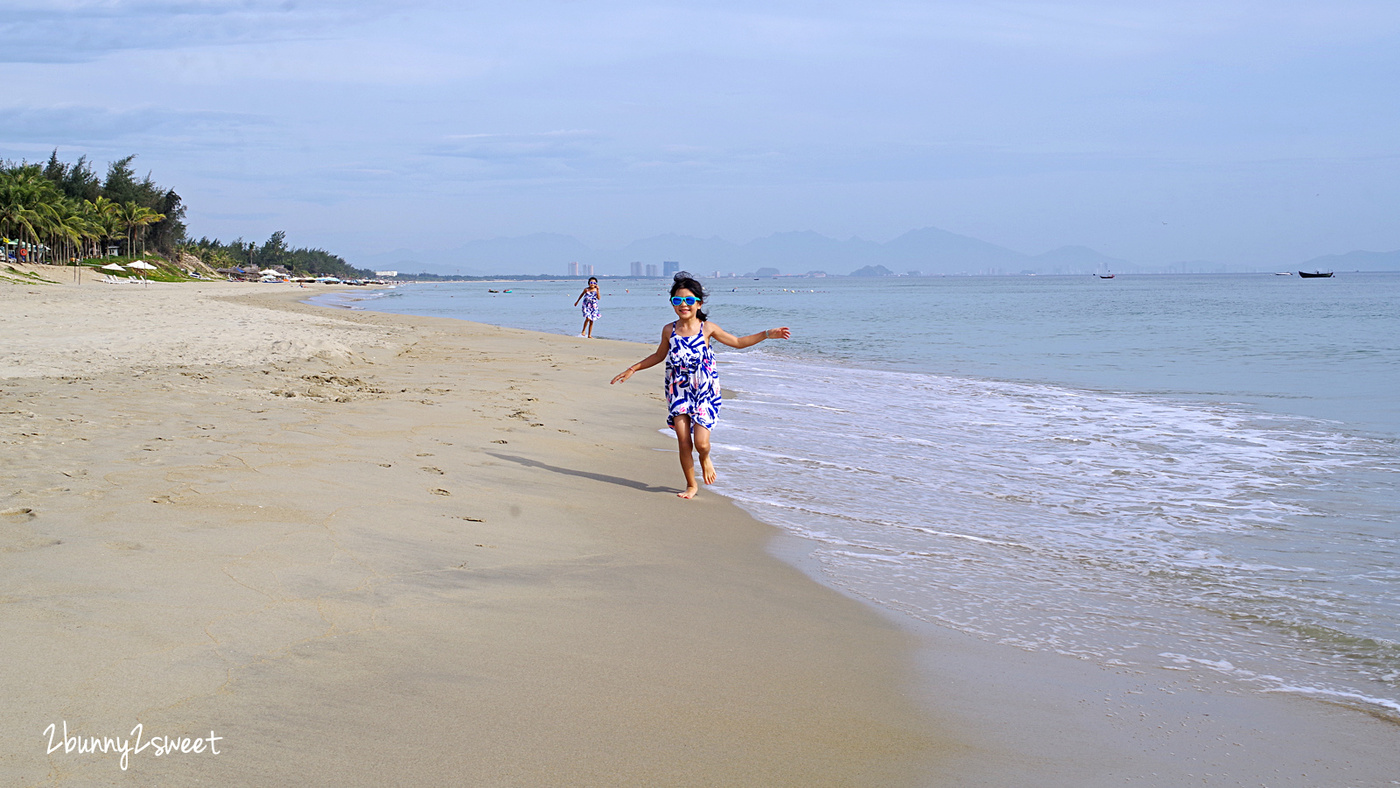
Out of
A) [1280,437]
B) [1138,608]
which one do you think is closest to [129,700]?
[1138,608]

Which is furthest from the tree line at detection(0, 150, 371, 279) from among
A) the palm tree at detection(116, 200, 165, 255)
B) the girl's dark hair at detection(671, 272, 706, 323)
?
the girl's dark hair at detection(671, 272, 706, 323)

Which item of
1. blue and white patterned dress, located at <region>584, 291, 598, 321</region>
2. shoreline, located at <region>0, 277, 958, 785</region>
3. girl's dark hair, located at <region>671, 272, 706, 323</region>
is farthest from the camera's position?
blue and white patterned dress, located at <region>584, 291, 598, 321</region>

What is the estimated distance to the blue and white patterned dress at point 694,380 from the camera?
698 cm

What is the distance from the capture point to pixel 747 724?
120 inches

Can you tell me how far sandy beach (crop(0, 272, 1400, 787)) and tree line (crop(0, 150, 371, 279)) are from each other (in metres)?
62.7

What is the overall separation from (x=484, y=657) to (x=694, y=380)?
3830mm

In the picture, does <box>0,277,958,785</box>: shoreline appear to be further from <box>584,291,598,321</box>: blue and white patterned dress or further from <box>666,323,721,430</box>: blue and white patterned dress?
<box>584,291,598,321</box>: blue and white patterned dress

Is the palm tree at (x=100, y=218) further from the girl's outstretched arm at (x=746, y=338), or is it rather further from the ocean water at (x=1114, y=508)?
the girl's outstretched arm at (x=746, y=338)

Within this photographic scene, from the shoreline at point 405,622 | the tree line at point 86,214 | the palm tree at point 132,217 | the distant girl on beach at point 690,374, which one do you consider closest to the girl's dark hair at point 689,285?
the distant girl on beach at point 690,374

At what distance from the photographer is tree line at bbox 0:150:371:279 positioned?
56438 mm

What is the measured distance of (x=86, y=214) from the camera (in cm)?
6981

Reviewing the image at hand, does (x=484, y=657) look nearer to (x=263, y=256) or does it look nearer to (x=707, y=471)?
(x=707, y=471)

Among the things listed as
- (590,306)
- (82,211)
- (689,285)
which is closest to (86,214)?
(82,211)

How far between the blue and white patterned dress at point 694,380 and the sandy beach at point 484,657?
75 cm
